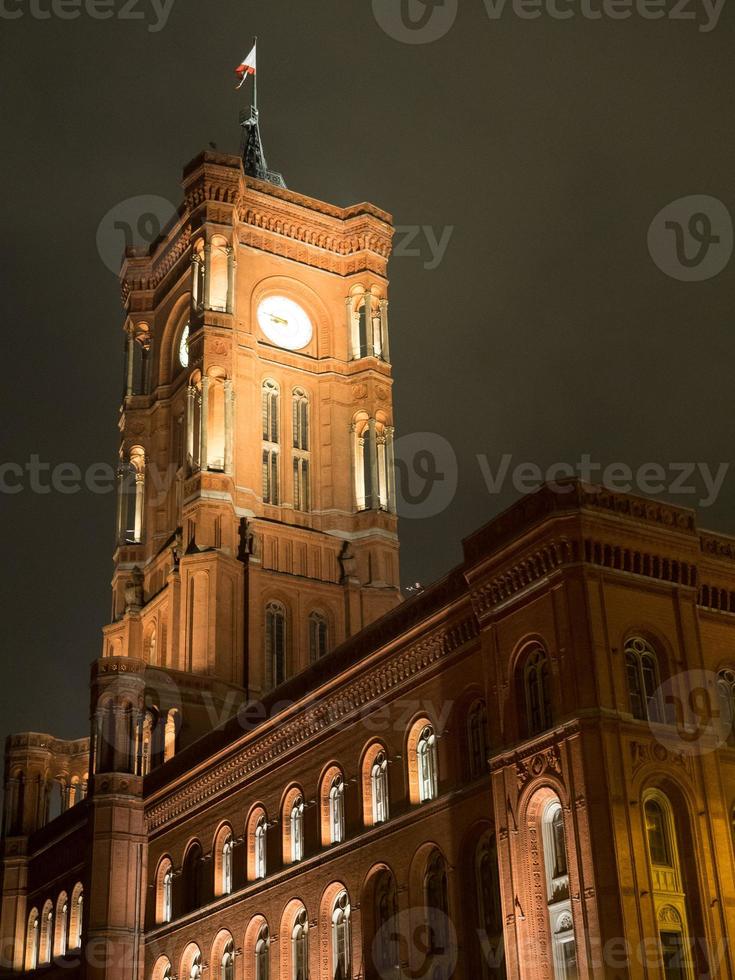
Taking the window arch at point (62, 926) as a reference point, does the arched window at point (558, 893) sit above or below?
below

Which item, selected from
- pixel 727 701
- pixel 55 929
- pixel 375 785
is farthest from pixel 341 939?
pixel 55 929

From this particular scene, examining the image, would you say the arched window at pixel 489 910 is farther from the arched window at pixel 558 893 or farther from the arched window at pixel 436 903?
the arched window at pixel 558 893

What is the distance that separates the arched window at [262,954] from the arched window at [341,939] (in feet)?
13.0

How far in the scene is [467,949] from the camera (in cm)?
3697

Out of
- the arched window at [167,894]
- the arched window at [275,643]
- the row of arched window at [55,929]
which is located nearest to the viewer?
the arched window at [167,894]

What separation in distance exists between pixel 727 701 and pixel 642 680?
349cm

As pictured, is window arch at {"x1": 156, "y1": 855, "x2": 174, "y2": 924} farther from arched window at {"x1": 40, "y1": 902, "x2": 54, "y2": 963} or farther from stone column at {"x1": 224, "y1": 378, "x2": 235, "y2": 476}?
stone column at {"x1": 224, "y1": 378, "x2": 235, "y2": 476}

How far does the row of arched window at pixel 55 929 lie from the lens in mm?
58916

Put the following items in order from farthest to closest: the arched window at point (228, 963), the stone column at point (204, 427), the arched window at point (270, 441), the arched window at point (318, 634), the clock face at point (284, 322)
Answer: the clock face at point (284, 322), the arched window at point (270, 441), the stone column at point (204, 427), the arched window at point (318, 634), the arched window at point (228, 963)

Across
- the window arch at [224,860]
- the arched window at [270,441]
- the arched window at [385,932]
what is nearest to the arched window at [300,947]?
the arched window at [385,932]

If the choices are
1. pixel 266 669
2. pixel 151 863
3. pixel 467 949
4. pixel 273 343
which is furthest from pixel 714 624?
pixel 273 343

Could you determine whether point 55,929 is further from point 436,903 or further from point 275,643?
point 436,903

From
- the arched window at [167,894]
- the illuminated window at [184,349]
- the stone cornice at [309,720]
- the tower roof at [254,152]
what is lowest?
the arched window at [167,894]

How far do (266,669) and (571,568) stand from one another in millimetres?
34946
